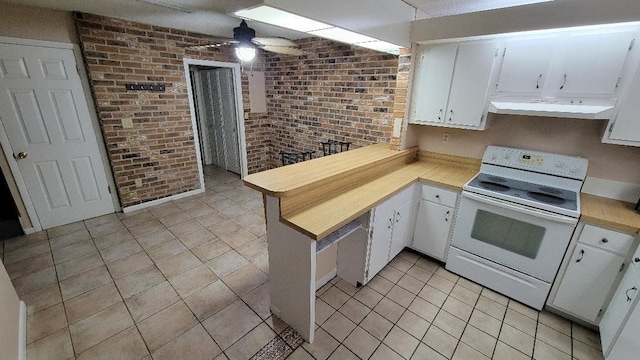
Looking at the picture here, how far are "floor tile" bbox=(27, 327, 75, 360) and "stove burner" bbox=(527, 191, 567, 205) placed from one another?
3.58 m

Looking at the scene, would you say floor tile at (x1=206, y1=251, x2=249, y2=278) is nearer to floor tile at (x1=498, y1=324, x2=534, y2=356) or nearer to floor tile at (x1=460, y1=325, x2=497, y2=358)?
floor tile at (x1=460, y1=325, x2=497, y2=358)

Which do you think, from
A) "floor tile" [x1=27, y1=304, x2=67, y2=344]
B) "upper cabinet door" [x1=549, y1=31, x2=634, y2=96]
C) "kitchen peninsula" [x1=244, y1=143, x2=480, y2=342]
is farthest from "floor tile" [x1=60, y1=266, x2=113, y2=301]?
"upper cabinet door" [x1=549, y1=31, x2=634, y2=96]

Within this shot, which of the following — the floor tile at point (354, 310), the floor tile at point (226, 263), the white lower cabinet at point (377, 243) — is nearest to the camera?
the floor tile at point (354, 310)

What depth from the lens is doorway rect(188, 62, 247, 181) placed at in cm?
454

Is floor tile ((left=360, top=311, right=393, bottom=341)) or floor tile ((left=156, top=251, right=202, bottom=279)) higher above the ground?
floor tile ((left=156, top=251, right=202, bottom=279))

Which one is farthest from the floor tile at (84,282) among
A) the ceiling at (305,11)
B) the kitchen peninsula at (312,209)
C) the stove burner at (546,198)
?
the stove burner at (546,198)

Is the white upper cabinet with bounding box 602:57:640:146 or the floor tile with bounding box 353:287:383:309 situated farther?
the floor tile with bounding box 353:287:383:309

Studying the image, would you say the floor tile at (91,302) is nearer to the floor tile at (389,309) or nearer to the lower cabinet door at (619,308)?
the floor tile at (389,309)

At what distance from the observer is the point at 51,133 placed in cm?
303

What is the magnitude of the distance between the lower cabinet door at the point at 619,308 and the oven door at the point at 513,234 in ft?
1.08

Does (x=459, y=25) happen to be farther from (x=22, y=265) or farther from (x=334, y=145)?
(x=22, y=265)

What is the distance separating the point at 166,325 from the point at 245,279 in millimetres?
686

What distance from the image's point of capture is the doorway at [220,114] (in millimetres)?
4539

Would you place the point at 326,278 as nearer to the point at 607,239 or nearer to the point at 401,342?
the point at 401,342
